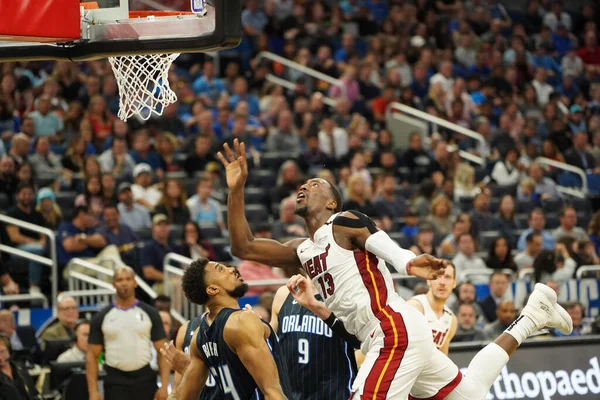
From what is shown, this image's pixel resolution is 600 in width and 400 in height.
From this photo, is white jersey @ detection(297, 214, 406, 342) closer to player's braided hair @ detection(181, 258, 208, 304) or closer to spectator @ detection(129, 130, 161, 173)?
player's braided hair @ detection(181, 258, 208, 304)

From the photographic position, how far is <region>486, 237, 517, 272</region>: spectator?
14.1 metres

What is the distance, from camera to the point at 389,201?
1538 centimetres

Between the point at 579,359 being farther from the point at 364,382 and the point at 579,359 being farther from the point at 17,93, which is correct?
the point at 17,93

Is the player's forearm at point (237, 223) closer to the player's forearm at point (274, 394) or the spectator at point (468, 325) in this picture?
the player's forearm at point (274, 394)

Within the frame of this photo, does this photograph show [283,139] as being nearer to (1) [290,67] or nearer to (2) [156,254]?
(1) [290,67]

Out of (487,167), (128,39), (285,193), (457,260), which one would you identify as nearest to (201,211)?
(285,193)

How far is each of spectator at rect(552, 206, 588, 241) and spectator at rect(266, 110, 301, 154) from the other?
376 cm

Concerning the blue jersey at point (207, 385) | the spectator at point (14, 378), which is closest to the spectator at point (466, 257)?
the spectator at point (14, 378)

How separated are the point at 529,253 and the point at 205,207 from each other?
4077 mm

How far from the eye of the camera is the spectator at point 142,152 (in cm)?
1481

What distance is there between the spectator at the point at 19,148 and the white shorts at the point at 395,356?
7.70m

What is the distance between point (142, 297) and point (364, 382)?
6.12 m

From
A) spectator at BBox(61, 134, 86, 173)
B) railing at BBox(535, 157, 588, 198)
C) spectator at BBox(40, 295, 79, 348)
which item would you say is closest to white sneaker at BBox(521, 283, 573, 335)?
spectator at BBox(40, 295, 79, 348)

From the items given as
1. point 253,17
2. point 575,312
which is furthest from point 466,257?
point 253,17
